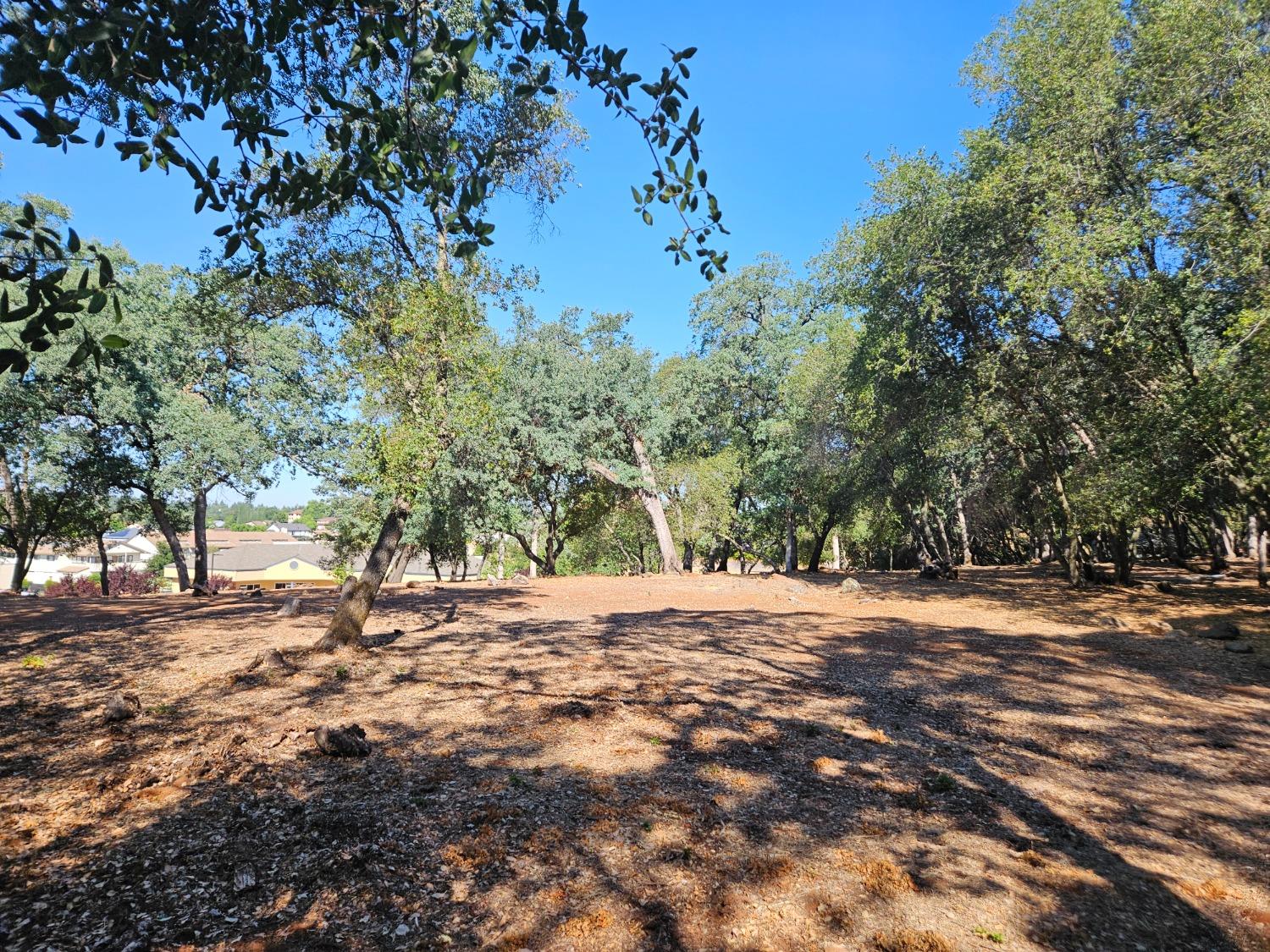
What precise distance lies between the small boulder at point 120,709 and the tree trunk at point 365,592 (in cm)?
245

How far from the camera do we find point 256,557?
69.1 m

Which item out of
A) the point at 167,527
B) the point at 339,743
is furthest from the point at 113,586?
the point at 339,743

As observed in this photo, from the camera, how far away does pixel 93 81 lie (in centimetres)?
→ 260

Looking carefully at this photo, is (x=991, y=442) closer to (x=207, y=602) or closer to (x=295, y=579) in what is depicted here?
(x=207, y=602)

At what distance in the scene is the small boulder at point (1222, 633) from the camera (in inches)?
359

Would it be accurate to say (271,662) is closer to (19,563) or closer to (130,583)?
(19,563)

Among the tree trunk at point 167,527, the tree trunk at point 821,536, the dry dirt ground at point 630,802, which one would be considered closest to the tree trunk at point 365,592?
the dry dirt ground at point 630,802

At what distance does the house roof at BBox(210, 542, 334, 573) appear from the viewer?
66688 millimetres

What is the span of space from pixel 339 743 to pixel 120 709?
2041mm

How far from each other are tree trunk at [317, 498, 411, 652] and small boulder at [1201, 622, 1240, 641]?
12.0 metres

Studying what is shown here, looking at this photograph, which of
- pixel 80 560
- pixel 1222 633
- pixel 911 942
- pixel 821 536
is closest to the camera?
pixel 911 942

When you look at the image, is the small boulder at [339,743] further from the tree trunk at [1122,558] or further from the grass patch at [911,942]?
the tree trunk at [1122,558]

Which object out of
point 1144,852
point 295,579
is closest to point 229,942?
point 1144,852

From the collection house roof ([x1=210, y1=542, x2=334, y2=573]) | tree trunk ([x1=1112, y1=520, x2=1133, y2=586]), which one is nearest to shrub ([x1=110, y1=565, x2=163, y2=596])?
house roof ([x1=210, y1=542, x2=334, y2=573])
